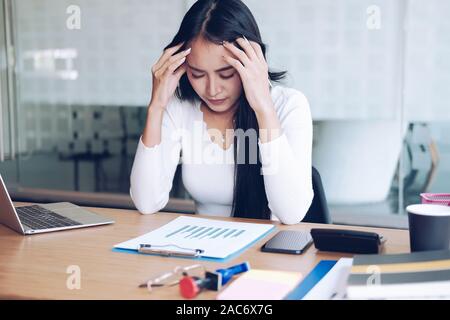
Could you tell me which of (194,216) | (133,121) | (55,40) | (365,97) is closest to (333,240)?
(194,216)

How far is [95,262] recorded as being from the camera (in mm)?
1193

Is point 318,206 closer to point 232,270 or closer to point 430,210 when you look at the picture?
point 430,210

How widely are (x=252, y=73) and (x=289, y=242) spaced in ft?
1.79

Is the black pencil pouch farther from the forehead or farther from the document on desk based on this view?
the forehead

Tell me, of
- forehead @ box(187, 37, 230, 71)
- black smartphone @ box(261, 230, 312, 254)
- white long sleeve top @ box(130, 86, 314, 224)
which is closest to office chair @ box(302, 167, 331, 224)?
white long sleeve top @ box(130, 86, 314, 224)

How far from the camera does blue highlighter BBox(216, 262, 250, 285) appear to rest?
3.46 ft

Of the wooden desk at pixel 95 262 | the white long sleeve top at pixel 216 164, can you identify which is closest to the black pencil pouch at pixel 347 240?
the wooden desk at pixel 95 262

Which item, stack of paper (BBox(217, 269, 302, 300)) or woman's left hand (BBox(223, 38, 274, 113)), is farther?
woman's left hand (BBox(223, 38, 274, 113))

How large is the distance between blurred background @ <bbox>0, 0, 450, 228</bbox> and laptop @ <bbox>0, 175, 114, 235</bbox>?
191 cm

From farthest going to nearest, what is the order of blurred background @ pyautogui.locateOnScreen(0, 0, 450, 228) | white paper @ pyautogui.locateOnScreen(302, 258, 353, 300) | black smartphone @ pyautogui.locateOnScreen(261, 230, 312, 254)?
blurred background @ pyautogui.locateOnScreen(0, 0, 450, 228), black smartphone @ pyautogui.locateOnScreen(261, 230, 312, 254), white paper @ pyautogui.locateOnScreen(302, 258, 353, 300)

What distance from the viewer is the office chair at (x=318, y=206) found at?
1.65 metres

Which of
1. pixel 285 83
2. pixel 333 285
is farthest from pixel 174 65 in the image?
pixel 285 83
